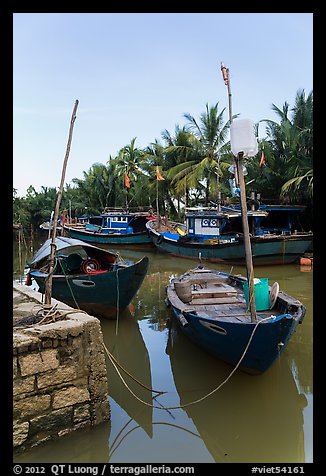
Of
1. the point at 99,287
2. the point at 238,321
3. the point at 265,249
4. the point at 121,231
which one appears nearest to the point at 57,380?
the point at 238,321

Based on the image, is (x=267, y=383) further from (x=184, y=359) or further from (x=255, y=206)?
(x=255, y=206)

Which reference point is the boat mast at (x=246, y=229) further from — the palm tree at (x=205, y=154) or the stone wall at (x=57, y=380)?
the palm tree at (x=205, y=154)

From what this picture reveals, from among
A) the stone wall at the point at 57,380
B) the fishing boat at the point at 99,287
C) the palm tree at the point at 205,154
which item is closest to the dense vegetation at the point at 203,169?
the palm tree at the point at 205,154

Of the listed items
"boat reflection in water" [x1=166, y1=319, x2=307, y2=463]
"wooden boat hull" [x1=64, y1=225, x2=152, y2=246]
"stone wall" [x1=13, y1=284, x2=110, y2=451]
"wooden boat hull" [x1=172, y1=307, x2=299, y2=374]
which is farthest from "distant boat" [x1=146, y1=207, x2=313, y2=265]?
"stone wall" [x1=13, y1=284, x2=110, y2=451]

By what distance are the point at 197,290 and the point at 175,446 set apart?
147 inches

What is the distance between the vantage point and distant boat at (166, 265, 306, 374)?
4.38 metres

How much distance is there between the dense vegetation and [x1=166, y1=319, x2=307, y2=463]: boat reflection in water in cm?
1378

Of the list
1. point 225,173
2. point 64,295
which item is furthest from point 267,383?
point 225,173

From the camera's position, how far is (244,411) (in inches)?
173

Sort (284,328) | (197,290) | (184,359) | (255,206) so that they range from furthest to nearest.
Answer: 1. (255,206)
2. (197,290)
3. (184,359)
4. (284,328)

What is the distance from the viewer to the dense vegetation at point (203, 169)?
19.4 m

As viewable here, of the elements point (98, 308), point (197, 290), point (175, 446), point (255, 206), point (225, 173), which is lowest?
point (175, 446)

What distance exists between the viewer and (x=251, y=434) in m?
3.98

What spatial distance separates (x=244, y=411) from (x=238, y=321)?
112 cm
